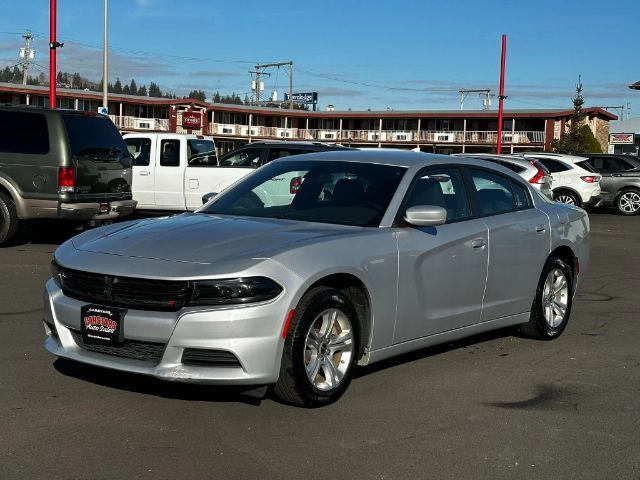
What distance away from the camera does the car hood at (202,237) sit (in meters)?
4.93

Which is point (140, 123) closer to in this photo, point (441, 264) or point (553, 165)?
point (553, 165)

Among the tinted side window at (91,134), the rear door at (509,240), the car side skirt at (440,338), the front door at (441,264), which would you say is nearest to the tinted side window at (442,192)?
the front door at (441,264)

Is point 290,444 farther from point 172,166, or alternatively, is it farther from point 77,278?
point 172,166

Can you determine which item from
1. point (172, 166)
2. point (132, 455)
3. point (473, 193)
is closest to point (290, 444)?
point (132, 455)

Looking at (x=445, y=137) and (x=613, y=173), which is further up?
(x=445, y=137)

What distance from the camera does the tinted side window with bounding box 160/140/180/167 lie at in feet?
59.5

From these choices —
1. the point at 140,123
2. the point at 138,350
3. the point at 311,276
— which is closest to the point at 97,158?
the point at 138,350

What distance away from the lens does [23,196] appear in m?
12.5

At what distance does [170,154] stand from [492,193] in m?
12.2

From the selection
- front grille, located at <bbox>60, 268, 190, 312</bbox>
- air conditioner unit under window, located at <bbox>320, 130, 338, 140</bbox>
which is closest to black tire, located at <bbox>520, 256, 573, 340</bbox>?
front grille, located at <bbox>60, 268, 190, 312</bbox>

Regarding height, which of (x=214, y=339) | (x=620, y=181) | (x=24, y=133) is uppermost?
(x=24, y=133)

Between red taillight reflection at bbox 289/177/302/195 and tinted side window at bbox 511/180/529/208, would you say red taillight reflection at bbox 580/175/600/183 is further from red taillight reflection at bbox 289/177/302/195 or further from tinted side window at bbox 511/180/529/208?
red taillight reflection at bbox 289/177/302/195

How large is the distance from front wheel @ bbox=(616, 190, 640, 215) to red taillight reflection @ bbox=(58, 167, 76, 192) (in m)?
17.8

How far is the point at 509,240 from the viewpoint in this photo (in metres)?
6.72
